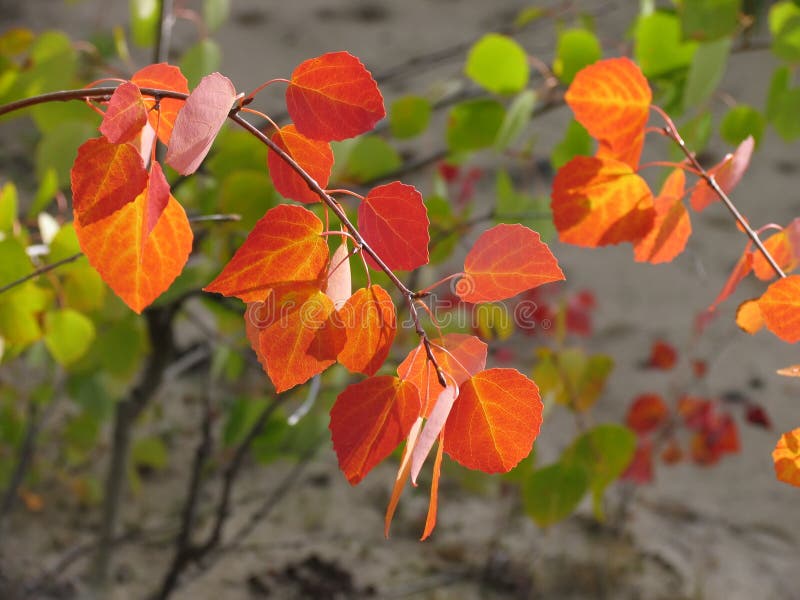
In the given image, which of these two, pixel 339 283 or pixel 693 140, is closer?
pixel 339 283

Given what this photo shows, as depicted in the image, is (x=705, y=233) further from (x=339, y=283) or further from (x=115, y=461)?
(x=339, y=283)

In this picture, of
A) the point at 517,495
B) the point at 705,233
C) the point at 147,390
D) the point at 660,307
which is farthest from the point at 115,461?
the point at 705,233

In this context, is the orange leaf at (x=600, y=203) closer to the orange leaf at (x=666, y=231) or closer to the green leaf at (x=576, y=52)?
the orange leaf at (x=666, y=231)

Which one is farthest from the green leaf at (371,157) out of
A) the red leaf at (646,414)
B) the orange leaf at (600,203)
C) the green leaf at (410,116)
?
the red leaf at (646,414)

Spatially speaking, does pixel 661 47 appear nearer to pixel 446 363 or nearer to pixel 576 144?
pixel 576 144

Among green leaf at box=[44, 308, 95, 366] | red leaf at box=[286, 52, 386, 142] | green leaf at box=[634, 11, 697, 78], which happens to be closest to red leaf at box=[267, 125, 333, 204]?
red leaf at box=[286, 52, 386, 142]
